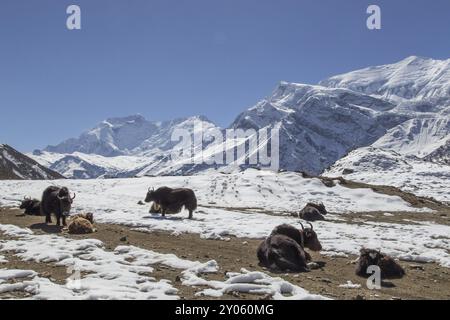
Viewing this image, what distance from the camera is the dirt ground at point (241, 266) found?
41.6ft

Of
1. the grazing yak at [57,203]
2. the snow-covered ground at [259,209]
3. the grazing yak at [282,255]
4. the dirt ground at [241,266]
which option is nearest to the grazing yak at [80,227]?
the dirt ground at [241,266]

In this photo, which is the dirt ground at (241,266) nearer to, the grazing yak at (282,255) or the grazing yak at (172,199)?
the grazing yak at (282,255)

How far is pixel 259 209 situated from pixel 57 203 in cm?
2069

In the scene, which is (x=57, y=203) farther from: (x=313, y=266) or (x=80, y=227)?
(x=313, y=266)

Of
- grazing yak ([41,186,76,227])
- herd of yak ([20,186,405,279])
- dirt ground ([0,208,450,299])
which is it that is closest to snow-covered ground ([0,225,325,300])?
dirt ground ([0,208,450,299])

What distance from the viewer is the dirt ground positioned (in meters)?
12.7

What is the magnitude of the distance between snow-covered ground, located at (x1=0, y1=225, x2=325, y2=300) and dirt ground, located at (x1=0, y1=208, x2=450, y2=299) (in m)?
0.36

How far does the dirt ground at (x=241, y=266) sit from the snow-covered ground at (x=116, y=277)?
14.3 inches

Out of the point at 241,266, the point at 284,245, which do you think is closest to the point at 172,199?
the point at 284,245

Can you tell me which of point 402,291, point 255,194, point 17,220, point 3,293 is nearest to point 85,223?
point 17,220

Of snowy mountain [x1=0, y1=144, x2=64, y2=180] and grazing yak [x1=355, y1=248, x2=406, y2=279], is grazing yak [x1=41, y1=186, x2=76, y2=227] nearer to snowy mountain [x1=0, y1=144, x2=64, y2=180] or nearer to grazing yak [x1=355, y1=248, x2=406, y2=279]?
grazing yak [x1=355, y1=248, x2=406, y2=279]

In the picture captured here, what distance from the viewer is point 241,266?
15.2 metres
